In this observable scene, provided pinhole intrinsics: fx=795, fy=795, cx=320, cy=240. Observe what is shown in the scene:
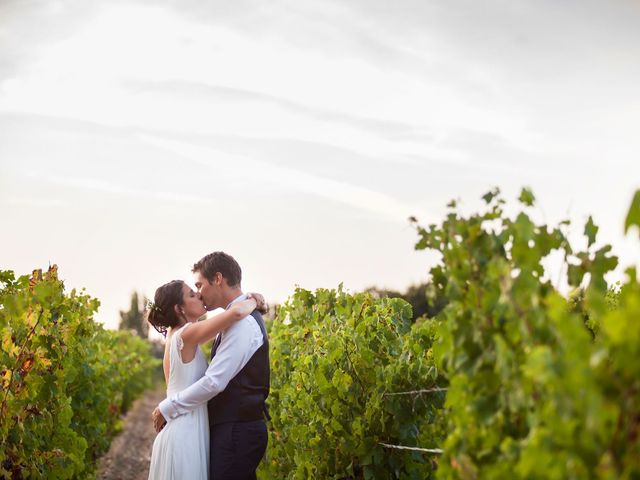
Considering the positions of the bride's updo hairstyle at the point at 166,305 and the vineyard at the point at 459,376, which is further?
the bride's updo hairstyle at the point at 166,305

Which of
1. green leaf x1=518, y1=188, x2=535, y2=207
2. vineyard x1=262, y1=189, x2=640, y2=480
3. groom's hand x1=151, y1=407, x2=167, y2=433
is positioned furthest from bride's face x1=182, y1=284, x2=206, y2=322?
green leaf x1=518, y1=188, x2=535, y2=207

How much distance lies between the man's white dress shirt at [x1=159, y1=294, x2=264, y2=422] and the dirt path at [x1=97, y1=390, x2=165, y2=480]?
7516 mm

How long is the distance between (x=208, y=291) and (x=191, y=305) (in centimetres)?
17

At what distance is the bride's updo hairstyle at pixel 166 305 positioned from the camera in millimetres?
5613

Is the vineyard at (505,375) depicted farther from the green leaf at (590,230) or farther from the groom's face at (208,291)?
the groom's face at (208,291)

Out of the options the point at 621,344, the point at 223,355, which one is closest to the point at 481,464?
the point at 621,344

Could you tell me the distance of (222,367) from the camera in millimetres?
5172

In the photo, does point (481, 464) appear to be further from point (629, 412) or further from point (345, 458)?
point (345, 458)

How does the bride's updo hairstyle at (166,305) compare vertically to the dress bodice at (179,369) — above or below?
above

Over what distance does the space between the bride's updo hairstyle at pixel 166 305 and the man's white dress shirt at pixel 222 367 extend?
46cm

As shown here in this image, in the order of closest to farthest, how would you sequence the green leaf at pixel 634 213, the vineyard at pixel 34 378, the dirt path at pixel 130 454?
1. the green leaf at pixel 634 213
2. the vineyard at pixel 34 378
3. the dirt path at pixel 130 454

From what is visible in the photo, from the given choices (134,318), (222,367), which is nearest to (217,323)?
(222,367)

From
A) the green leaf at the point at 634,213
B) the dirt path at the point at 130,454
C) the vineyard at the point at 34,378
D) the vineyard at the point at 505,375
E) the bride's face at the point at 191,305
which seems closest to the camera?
the vineyard at the point at 505,375

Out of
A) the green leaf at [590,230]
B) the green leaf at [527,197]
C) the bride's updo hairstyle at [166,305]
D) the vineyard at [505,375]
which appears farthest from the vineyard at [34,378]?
the green leaf at [590,230]
